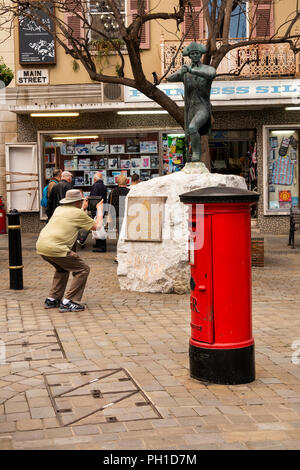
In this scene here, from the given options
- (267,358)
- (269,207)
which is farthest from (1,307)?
(269,207)

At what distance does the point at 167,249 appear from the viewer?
9.56 metres

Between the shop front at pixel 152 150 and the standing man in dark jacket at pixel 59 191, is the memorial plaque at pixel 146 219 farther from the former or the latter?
the shop front at pixel 152 150

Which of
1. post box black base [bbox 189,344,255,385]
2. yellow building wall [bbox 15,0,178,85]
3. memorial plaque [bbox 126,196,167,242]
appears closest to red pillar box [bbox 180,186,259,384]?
post box black base [bbox 189,344,255,385]

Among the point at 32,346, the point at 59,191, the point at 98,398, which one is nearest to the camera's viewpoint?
the point at 98,398

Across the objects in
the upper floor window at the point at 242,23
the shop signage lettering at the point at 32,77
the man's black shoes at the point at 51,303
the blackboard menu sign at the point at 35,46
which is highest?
the upper floor window at the point at 242,23

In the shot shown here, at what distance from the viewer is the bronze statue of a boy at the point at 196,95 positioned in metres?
10.3

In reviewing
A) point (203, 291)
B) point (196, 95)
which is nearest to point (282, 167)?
point (196, 95)

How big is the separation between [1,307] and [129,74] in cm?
1173

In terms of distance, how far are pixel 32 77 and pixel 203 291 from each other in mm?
14798

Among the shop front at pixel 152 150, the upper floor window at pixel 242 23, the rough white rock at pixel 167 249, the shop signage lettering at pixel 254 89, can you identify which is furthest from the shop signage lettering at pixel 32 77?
the rough white rock at pixel 167 249

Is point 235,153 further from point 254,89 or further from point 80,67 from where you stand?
point 80,67

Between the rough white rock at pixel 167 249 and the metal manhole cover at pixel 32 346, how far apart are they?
2583 mm

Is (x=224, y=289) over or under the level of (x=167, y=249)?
over

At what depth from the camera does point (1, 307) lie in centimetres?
880
